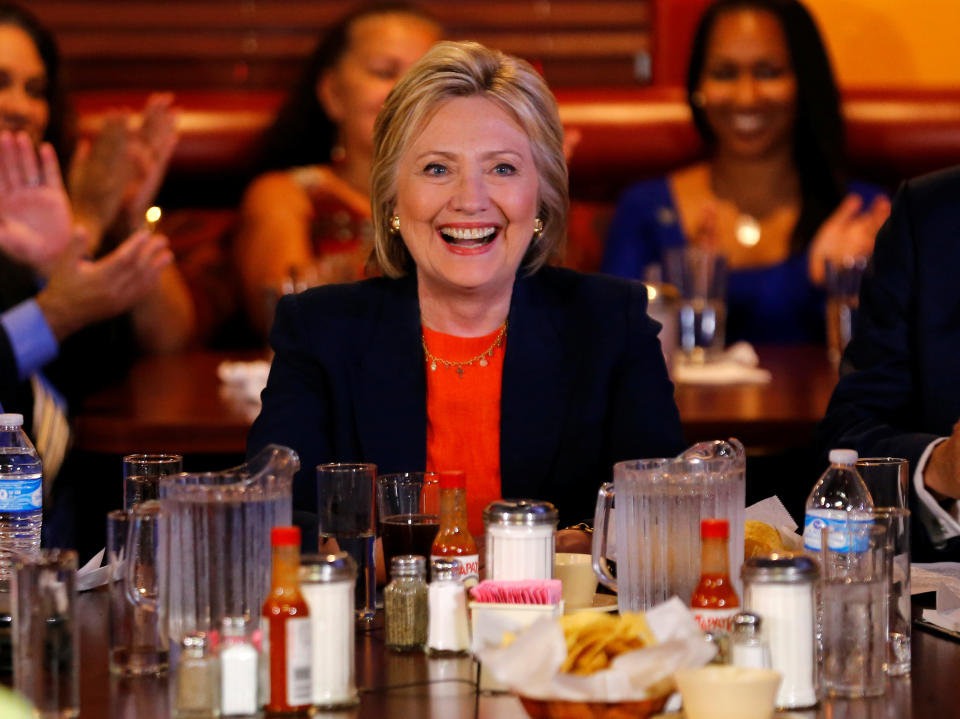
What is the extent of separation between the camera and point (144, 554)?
1.28 m

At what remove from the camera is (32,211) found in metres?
3.09

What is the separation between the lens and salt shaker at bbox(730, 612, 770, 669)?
1.08 metres

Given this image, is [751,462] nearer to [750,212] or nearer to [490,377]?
[490,377]

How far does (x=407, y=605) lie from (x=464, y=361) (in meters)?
0.77

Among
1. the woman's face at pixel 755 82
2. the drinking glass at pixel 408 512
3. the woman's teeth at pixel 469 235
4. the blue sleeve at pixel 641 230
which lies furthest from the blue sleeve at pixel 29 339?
the woman's face at pixel 755 82

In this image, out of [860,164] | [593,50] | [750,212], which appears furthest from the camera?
[593,50]

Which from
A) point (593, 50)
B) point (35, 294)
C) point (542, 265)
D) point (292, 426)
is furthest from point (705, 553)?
point (593, 50)

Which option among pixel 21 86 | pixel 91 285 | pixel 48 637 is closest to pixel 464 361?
pixel 48 637

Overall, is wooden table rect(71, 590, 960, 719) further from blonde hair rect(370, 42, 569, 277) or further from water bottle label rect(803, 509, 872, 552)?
blonde hair rect(370, 42, 569, 277)

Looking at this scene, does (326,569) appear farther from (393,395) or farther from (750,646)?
(393,395)

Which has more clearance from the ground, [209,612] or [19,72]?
[19,72]

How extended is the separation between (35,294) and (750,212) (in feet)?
6.36

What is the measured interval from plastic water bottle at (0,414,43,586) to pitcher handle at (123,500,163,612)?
0.28m

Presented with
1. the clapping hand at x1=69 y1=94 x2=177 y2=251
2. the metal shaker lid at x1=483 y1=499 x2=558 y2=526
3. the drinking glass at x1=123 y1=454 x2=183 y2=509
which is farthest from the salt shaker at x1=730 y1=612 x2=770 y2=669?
the clapping hand at x1=69 y1=94 x2=177 y2=251
